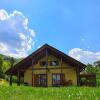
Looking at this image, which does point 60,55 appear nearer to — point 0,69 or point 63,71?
point 63,71

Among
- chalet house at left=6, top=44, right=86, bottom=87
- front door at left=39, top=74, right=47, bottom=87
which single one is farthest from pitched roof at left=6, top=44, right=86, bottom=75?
front door at left=39, top=74, right=47, bottom=87

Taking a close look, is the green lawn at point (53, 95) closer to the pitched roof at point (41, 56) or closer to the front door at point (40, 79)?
the pitched roof at point (41, 56)

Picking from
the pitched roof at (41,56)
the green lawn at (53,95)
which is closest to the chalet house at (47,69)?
the pitched roof at (41,56)

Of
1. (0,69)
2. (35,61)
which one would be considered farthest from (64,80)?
(0,69)

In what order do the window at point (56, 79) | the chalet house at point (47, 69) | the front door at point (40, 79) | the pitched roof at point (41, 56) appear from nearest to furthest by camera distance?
the pitched roof at point (41, 56), the chalet house at point (47, 69), the window at point (56, 79), the front door at point (40, 79)

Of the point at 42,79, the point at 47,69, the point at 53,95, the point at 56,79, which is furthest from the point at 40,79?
the point at 53,95

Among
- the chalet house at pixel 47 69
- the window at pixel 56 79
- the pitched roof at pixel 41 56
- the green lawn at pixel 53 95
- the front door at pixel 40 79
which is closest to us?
the green lawn at pixel 53 95

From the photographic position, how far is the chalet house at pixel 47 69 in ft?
153

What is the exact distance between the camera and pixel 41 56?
1911 inches

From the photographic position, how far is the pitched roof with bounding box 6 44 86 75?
4466 centimetres

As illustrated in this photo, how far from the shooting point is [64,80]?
4700 cm

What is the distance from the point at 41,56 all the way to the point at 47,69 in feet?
7.13

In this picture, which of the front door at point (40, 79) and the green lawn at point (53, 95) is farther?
the front door at point (40, 79)

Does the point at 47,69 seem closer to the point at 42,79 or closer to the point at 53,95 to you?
the point at 42,79
